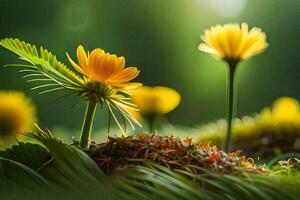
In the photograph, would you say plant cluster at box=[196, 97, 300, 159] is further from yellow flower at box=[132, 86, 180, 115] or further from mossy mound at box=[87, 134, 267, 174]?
mossy mound at box=[87, 134, 267, 174]

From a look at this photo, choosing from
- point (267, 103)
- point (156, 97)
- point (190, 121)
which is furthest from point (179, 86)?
point (156, 97)

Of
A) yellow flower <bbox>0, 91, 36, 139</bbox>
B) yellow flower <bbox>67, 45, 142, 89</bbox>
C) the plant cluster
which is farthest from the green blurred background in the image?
yellow flower <bbox>67, 45, 142, 89</bbox>

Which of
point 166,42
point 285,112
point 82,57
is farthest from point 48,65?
point 166,42

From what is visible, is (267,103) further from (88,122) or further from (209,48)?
(88,122)

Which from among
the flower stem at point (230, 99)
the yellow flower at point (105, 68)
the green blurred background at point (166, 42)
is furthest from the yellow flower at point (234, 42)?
the green blurred background at point (166, 42)

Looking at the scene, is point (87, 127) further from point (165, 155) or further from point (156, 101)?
point (156, 101)

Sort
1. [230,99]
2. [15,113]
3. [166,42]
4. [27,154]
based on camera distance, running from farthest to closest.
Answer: [166,42]
[15,113]
[230,99]
[27,154]
